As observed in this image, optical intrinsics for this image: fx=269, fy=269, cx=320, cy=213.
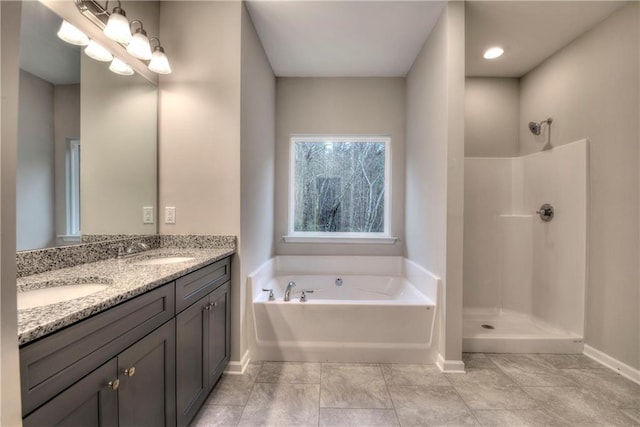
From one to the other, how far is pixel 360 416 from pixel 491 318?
6.31 ft

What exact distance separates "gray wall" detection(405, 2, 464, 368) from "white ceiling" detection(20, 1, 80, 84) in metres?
2.21

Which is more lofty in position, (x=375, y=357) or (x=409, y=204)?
(x=409, y=204)

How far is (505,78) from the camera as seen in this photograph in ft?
9.28

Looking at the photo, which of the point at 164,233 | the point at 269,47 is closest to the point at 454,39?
the point at 269,47

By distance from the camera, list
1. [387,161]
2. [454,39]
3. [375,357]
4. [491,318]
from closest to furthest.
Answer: [454,39] < [375,357] < [491,318] < [387,161]

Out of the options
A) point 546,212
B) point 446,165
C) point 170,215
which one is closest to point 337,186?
point 446,165

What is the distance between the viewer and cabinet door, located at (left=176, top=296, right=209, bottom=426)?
49.3 inches

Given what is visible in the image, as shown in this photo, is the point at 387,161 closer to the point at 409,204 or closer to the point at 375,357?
the point at 409,204

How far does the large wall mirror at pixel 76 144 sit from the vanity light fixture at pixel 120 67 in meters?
0.03

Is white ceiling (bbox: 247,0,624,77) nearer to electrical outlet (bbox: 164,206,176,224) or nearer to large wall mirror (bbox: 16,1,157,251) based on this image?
large wall mirror (bbox: 16,1,157,251)

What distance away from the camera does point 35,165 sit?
1.17m

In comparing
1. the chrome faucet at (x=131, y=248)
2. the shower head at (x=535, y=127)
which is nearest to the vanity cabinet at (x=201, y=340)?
the chrome faucet at (x=131, y=248)

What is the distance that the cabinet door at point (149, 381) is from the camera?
0.93 m

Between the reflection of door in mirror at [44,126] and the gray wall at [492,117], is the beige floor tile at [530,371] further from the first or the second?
the reflection of door in mirror at [44,126]
